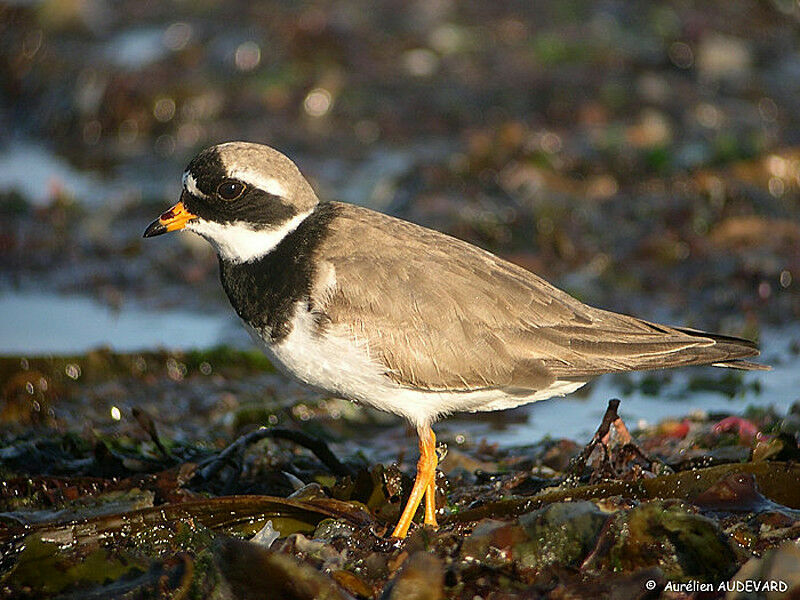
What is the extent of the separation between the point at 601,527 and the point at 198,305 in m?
5.52

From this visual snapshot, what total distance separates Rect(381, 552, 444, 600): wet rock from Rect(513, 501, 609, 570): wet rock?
45cm

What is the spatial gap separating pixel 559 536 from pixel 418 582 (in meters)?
0.64

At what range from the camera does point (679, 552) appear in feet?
13.7

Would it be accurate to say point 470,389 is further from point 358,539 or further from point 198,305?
point 198,305

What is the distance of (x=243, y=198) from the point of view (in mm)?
5160

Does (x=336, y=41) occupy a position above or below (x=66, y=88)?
above

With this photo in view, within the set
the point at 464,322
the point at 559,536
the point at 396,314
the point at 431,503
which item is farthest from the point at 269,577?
the point at 464,322

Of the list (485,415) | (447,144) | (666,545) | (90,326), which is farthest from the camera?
(447,144)

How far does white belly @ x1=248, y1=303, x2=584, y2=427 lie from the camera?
4832 millimetres

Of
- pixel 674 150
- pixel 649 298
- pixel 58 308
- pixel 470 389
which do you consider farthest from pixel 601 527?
pixel 674 150

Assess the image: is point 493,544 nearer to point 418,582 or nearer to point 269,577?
point 418,582

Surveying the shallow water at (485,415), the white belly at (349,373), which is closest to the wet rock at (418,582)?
the white belly at (349,373)

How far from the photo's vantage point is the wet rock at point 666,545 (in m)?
4.12

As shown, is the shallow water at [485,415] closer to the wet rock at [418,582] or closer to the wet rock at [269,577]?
the wet rock at [418,582]
